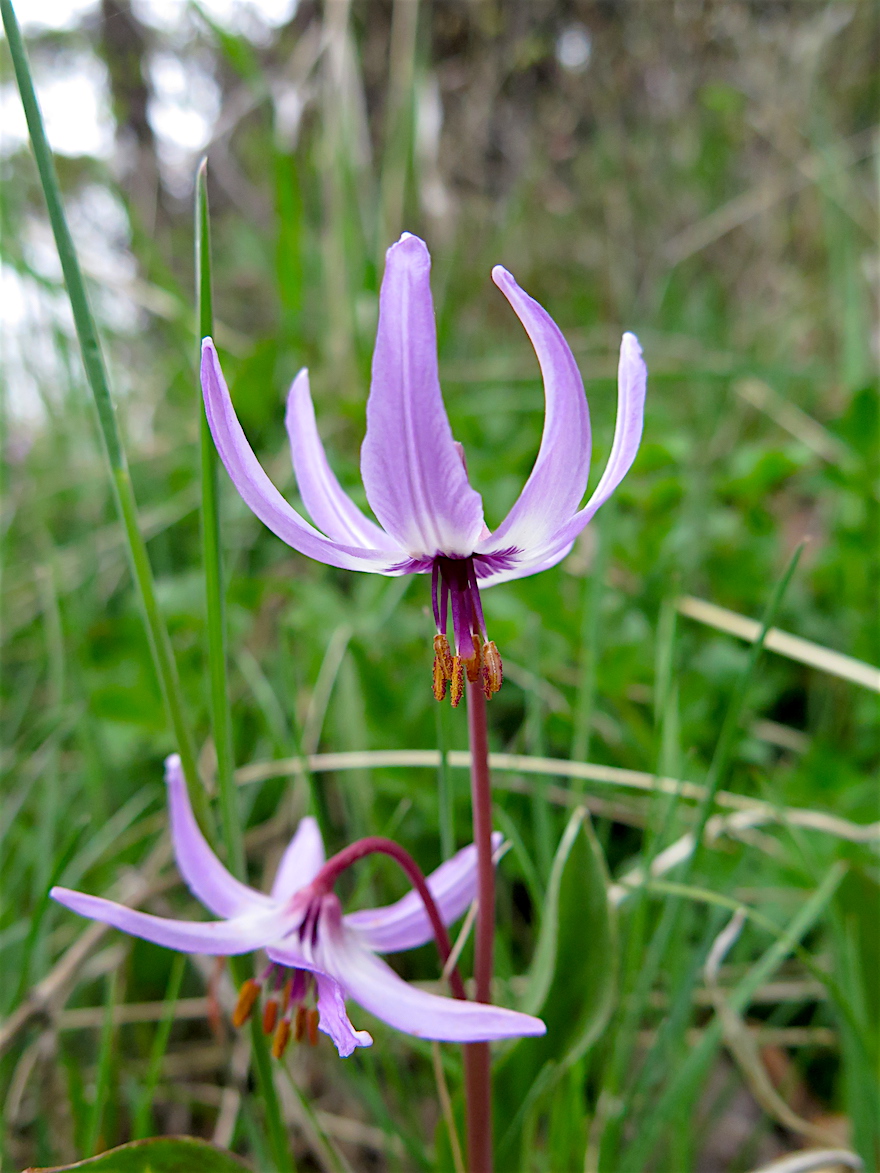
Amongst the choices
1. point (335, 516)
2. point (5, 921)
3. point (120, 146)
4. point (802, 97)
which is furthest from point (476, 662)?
point (120, 146)

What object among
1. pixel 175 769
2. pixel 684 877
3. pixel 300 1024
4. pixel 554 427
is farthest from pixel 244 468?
pixel 684 877

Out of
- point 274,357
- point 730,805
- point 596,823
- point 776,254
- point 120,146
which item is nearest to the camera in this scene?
point 730,805

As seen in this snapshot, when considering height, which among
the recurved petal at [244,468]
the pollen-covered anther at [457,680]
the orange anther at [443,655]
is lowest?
the pollen-covered anther at [457,680]

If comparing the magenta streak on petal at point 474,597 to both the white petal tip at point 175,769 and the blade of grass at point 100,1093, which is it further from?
the blade of grass at point 100,1093

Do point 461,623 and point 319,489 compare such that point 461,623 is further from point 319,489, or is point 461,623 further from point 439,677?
point 319,489

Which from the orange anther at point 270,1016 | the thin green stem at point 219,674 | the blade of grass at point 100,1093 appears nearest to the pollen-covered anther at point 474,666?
the thin green stem at point 219,674

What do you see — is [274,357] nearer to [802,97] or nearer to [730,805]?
[730,805]

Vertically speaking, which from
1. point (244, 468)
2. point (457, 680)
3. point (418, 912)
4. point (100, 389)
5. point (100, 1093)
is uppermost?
point (100, 389)
